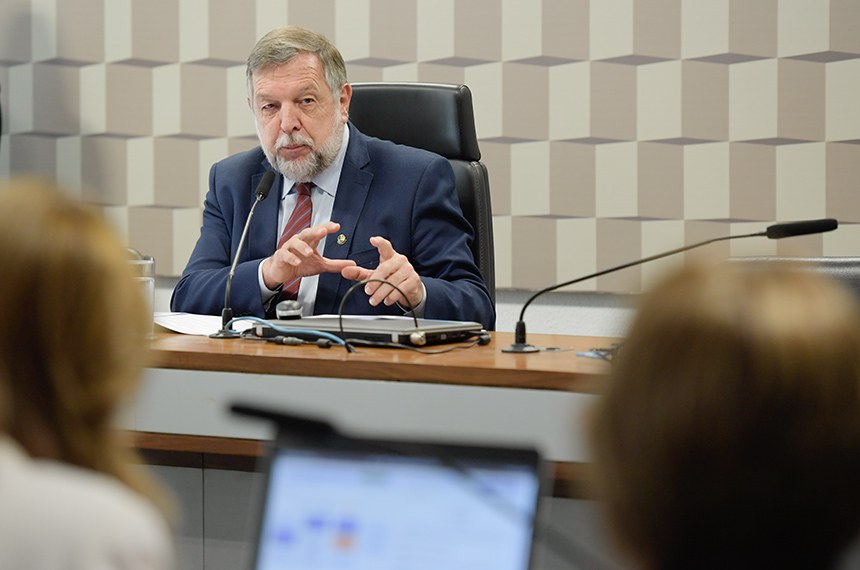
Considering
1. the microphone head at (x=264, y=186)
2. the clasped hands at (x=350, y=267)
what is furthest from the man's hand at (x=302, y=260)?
the microphone head at (x=264, y=186)

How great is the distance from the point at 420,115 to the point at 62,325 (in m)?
2.04

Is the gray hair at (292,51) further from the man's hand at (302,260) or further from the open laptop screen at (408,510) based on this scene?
the open laptop screen at (408,510)

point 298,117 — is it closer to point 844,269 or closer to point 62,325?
point 844,269

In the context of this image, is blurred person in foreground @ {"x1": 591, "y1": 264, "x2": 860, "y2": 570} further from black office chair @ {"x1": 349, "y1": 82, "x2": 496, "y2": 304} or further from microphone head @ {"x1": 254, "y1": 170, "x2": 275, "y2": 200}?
black office chair @ {"x1": 349, "y1": 82, "x2": 496, "y2": 304}

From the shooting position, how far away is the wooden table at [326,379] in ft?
4.70

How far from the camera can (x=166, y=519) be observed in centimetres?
73

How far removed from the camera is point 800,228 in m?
1.66

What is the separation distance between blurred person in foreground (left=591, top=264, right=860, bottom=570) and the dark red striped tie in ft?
6.24

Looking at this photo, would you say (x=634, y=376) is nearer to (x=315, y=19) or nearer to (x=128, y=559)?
(x=128, y=559)

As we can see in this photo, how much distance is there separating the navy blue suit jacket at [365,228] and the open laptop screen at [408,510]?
4.74ft

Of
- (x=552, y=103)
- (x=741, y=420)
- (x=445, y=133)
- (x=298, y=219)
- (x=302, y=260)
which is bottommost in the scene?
(x=741, y=420)

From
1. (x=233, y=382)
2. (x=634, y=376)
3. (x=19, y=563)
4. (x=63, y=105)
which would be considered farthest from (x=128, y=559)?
(x=63, y=105)

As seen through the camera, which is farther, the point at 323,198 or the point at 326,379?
the point at 323,198

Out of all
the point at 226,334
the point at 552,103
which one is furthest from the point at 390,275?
the point at 552,103
